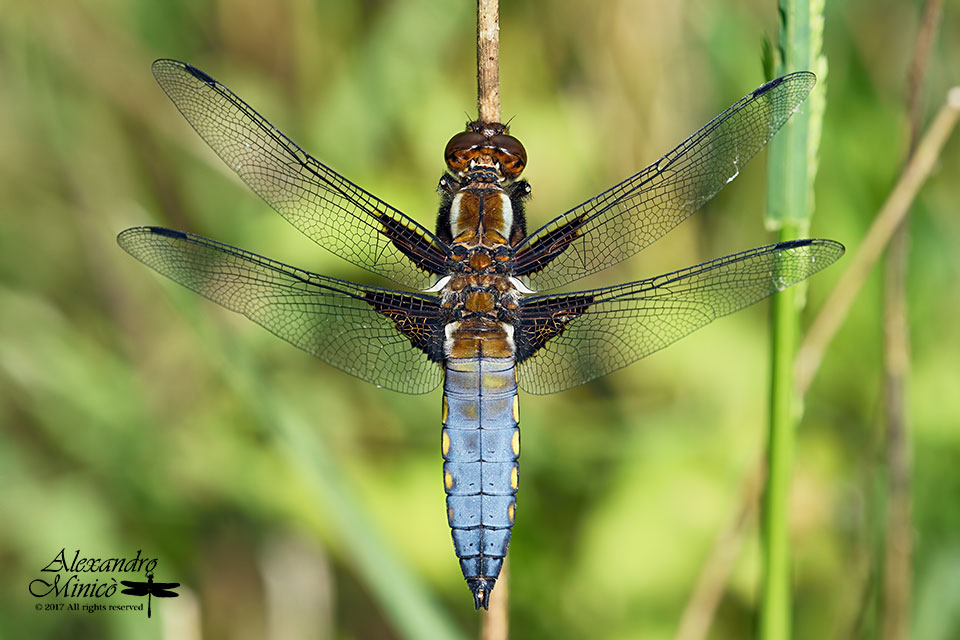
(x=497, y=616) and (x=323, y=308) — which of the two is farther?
(x=323, y=308)

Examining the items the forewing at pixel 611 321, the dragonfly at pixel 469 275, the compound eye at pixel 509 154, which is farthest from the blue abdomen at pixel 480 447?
the compound eye at pixel 509 154

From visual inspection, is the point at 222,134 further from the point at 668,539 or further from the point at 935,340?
the point at 935,340

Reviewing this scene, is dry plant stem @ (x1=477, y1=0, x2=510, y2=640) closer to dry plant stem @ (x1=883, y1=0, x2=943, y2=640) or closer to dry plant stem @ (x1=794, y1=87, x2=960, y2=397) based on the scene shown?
dry plant stem @ (x1=794, y1=87, x2=960, y2=397)

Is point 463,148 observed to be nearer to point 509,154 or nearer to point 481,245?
point 509,154

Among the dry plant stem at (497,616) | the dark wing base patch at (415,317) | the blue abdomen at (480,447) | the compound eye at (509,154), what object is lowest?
the dry plant stem at (497,616)

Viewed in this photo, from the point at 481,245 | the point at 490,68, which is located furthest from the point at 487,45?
the point at 481,245

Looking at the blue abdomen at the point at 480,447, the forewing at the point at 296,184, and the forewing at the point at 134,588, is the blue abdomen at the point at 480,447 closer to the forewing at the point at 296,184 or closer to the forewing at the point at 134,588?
the forewing at the point at 296,184
